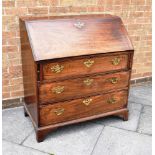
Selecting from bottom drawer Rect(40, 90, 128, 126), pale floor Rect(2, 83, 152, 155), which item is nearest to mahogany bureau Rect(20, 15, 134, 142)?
bottom drawer Rect(40, 90, 128, 126)

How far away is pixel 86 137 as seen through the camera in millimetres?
3289

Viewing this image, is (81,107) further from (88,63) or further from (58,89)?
(88,63)

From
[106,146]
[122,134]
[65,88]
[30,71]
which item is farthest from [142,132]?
[30,71]

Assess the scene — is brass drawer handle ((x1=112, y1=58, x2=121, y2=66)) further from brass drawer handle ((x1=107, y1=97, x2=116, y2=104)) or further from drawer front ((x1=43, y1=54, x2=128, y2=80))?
brass drawer handle ((x1=107, y1=97, x2=116, y2=104))

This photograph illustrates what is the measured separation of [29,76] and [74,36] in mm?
691

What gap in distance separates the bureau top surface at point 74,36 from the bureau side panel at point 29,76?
0.14 metres

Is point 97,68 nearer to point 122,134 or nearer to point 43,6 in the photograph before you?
point 122,134

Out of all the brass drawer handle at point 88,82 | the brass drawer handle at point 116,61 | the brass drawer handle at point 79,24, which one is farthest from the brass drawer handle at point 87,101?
the brass drawer handle at point 79,24

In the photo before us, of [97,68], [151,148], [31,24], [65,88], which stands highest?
[31,24]

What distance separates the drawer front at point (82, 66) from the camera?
2.93 m

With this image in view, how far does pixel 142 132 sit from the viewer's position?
3.43 m

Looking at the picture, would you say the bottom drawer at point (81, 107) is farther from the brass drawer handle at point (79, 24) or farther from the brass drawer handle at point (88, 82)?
the brass drawer handle at point (79, 24)

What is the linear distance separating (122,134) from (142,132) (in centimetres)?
26

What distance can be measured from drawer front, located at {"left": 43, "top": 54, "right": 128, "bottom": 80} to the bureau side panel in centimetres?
18
